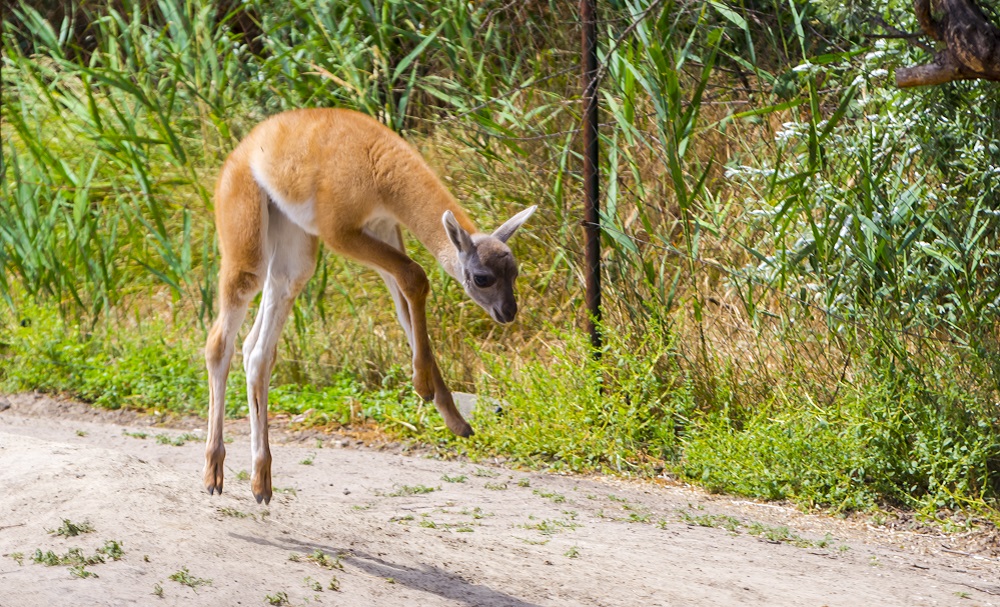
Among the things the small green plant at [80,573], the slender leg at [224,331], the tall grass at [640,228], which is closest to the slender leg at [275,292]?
the slender leg at [224,331]

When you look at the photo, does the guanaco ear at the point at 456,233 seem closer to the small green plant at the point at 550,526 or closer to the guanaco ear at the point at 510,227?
the guanaco ear at the point at 510,227

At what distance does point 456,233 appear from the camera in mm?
4836

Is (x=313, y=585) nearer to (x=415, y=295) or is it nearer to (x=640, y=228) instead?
(x=415, y=295)

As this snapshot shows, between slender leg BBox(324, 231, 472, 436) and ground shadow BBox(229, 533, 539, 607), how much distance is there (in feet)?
2.15

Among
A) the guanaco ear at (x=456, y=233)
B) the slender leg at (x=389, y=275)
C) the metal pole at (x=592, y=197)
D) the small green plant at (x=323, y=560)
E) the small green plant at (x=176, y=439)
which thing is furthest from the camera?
the small green plant at (x=176, y=439)

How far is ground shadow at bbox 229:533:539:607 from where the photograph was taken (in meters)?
4.21

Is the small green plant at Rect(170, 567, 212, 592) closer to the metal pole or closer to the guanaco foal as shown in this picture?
the guanaco foal

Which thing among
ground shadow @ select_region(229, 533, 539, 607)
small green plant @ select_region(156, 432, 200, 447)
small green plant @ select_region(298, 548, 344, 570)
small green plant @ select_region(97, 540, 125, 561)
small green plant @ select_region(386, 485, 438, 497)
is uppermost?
small green plant @ select_region(97, 540, 125, 561)

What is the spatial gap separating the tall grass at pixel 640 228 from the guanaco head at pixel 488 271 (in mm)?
1625

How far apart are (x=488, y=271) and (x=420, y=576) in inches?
50.8

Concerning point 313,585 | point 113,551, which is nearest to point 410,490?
point 313,585

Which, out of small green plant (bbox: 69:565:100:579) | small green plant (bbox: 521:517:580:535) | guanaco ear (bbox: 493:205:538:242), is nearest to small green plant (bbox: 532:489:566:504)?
small green plant (bbox: 521:517:580:535)

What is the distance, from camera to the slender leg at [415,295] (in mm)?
4809

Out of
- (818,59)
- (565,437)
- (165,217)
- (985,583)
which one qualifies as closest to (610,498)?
Result: (565,437)
